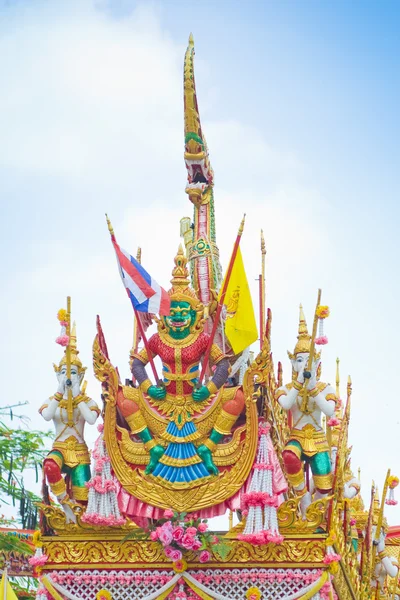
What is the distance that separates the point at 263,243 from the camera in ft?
53.1

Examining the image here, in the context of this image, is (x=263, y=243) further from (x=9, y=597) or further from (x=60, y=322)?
(x=9, y=597)

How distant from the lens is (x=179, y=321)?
573 inches

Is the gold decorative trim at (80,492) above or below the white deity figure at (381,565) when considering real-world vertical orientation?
above

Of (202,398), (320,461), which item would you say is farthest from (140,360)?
(320,461)

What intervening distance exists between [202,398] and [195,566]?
196 cm

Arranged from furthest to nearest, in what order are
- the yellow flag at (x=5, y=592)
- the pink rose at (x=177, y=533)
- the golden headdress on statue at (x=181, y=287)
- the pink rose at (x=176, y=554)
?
1. the golden headdress on statue at (x=181, y=287)
2. the pink rose at (x=176, y=554)
3. the pink rose at (x=177, y=533)
4. the yellow flag at (x=5, y=592)

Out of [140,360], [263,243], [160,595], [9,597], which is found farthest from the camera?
[263,243]

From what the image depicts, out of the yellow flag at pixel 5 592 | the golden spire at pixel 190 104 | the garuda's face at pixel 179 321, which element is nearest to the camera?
the yellow flag at pixel 5 592

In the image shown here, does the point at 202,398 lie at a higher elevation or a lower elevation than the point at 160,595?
higher

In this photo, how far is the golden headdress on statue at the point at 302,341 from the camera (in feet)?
47.5

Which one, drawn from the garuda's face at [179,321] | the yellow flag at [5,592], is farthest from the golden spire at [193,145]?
the yellow flag at [5,592]

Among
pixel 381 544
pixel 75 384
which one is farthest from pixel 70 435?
pixel 381 544

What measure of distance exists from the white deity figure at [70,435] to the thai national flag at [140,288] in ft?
3.11

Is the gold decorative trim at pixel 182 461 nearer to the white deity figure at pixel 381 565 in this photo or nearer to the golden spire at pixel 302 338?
the golden spire at pixel 302 338
